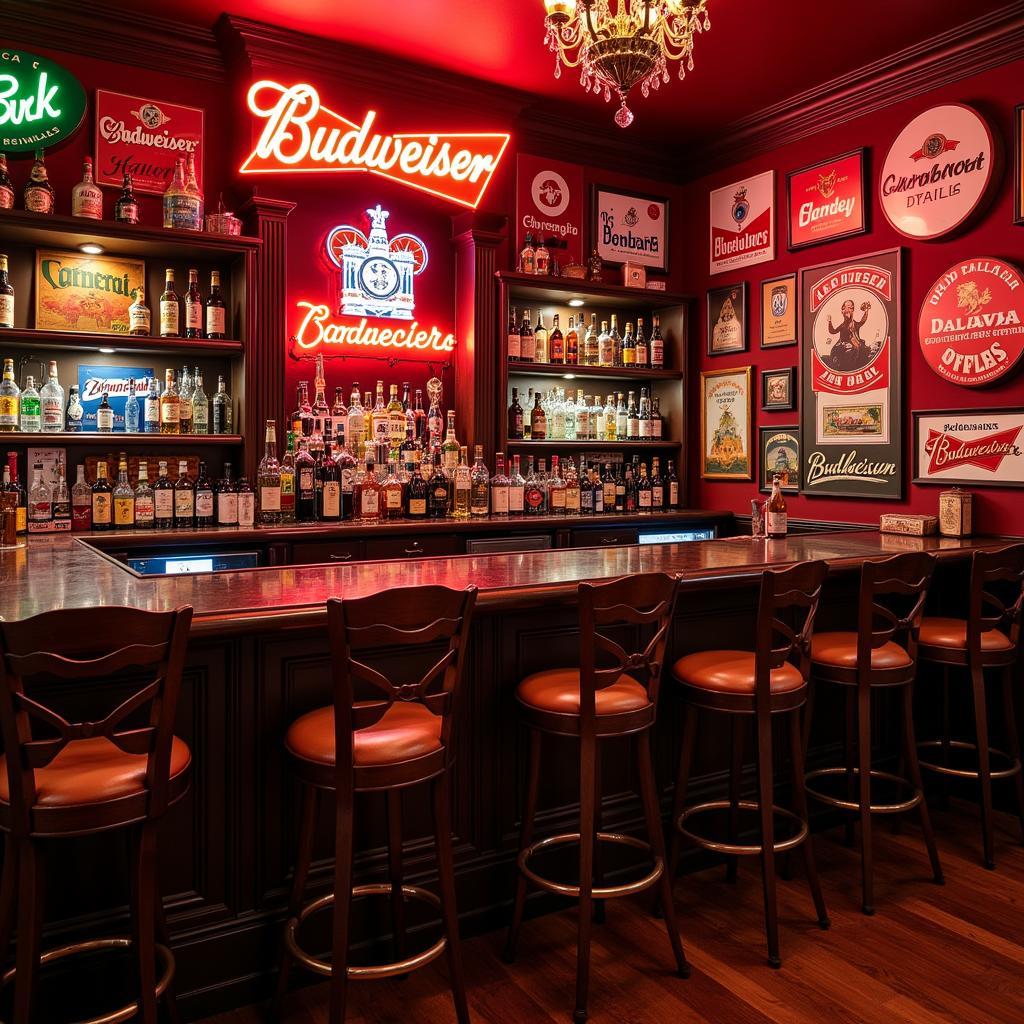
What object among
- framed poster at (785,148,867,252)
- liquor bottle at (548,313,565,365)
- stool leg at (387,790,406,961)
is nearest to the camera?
stool leg at (387,790,406,961)

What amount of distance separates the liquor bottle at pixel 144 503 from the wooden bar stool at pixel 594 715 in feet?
7.88

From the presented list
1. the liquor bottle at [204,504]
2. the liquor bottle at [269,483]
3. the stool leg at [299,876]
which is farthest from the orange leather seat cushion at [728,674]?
the liquor bottle at [204,504]

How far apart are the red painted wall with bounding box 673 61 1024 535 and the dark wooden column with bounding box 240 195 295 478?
8.88 ft

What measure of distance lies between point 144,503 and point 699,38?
11.3 feet

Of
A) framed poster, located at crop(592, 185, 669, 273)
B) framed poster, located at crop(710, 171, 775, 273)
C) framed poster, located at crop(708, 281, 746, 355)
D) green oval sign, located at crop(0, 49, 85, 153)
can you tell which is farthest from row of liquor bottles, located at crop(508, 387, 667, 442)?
green oval sign, located at crop(0, 49, 85, 153)

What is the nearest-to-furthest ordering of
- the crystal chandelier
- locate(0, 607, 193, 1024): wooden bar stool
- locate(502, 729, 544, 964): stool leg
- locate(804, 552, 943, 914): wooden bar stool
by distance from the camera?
1. locate(0, 607, 193, 1024): wooden bar stool
2. locate(502, 729, 544, 964): stool leg
3. the crystal chandelier
4. locate(804, 552, 943, 914): wooden bar stool

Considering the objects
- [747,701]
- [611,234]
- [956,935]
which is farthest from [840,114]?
[956,935]

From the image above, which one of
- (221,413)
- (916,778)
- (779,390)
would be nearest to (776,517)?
(916,778)

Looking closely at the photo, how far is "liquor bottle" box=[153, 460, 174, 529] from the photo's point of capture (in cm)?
395

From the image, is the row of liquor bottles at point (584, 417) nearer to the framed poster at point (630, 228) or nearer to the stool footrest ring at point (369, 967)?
the framed poster at point (630, 228)

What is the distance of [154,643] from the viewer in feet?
5.36

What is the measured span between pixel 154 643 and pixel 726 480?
168 inches

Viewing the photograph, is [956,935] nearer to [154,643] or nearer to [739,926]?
[739,926]

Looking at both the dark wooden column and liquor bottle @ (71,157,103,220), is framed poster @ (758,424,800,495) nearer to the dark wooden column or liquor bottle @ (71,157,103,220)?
the dark wooden column
